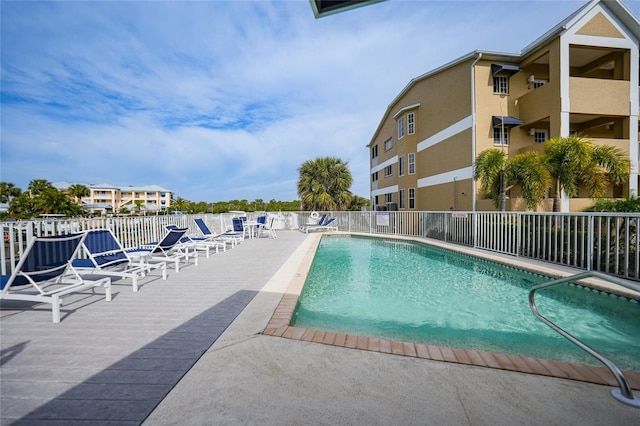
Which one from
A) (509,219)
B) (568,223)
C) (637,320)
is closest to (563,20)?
(509,219)

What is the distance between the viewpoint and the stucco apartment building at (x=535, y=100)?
13.0 m

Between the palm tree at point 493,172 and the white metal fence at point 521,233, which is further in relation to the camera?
the palm tree at point 493,172

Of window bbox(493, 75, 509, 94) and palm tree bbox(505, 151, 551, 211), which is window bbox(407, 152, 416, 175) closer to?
window bbox(493, 75, 509, 94)

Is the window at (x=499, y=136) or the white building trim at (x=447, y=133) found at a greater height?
the white building trim at (x=447, y=133)

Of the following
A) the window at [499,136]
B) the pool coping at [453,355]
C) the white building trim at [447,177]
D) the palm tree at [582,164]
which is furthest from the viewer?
the white building trim at [447,177]

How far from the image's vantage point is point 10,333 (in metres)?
2.82

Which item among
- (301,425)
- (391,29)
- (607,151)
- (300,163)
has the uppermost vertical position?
(391,29)

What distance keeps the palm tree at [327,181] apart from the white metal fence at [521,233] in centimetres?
1108

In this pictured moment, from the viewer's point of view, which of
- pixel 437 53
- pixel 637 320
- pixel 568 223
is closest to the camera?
pixel 637 320

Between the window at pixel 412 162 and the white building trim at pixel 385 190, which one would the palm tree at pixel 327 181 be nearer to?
the white building trim at pixel 385 190

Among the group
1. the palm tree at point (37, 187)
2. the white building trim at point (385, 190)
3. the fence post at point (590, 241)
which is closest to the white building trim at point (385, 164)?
the white building trim at point (385, 190)

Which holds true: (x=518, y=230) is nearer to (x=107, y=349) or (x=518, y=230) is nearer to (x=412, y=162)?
(x=107, y=349)

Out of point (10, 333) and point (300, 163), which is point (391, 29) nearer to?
point (10, 333)

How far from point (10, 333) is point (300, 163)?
22.1 meters
